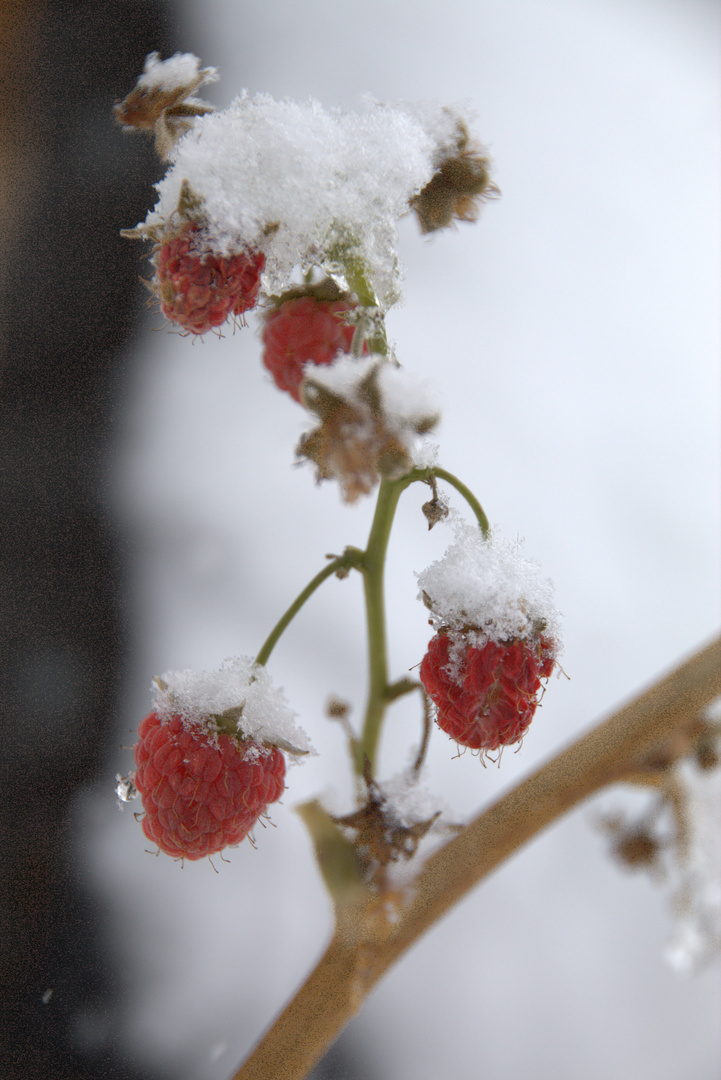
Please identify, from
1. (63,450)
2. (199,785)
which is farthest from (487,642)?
(63,450)

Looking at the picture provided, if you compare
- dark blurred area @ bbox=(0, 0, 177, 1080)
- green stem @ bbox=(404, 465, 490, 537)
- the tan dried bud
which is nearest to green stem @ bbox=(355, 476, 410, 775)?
green stem @ bbox=(404, 465, 490, 537)

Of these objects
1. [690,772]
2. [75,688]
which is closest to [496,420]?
[690,772]

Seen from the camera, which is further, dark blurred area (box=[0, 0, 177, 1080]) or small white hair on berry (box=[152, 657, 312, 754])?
dark blurred area (box=[0, 0, 177, 1080])

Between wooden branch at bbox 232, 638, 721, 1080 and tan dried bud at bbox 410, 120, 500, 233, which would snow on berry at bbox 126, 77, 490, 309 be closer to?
tan dried bud at bbox 410, 120, 500, 233

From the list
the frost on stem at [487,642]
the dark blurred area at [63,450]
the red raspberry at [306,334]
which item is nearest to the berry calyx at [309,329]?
the red raspberry at [306,334]

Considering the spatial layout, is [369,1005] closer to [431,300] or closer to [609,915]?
[609,915]
